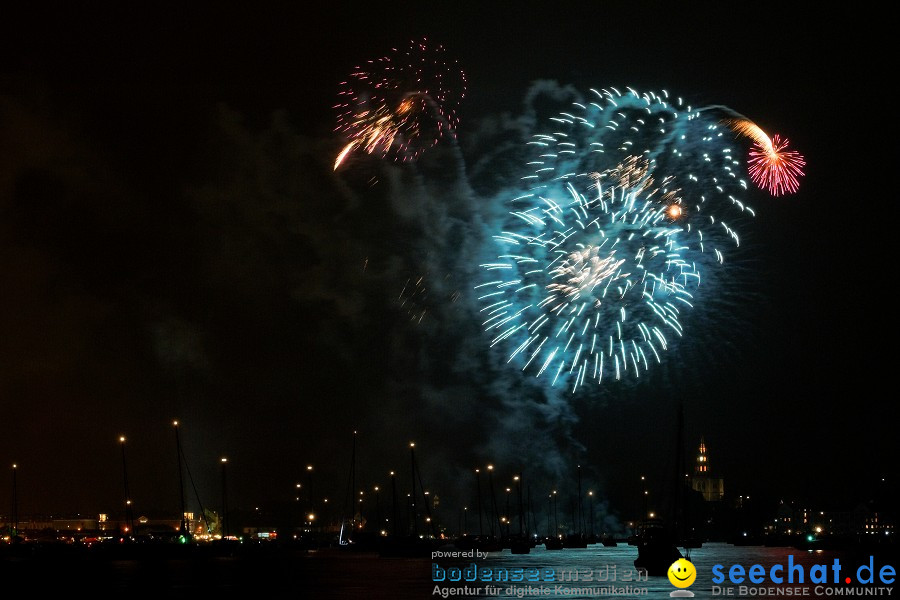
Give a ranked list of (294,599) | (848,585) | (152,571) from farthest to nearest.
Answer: (152,571)
(848,585)
(294,599)

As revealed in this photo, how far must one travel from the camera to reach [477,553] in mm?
132500

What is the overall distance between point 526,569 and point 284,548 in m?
78.6

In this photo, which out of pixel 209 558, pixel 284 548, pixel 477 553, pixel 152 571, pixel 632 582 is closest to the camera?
pixel 632 582

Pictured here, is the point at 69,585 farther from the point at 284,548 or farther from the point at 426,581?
the point at 284,548

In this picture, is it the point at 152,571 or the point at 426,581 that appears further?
the point at 152,571

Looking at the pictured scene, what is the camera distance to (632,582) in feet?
222

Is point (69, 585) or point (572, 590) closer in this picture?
point (572, 590)

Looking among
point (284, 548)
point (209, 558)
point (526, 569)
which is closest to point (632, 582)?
point (526, 569)

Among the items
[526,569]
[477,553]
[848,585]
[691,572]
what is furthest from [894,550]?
[691,572]

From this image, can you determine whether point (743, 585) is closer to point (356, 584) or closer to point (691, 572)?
point (691, 572)

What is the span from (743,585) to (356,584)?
21.9 metres

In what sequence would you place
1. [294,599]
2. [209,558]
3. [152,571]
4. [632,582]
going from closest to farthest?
1. [294,599]
2. [632,582]
3. [152,571]
4. [209,558]
